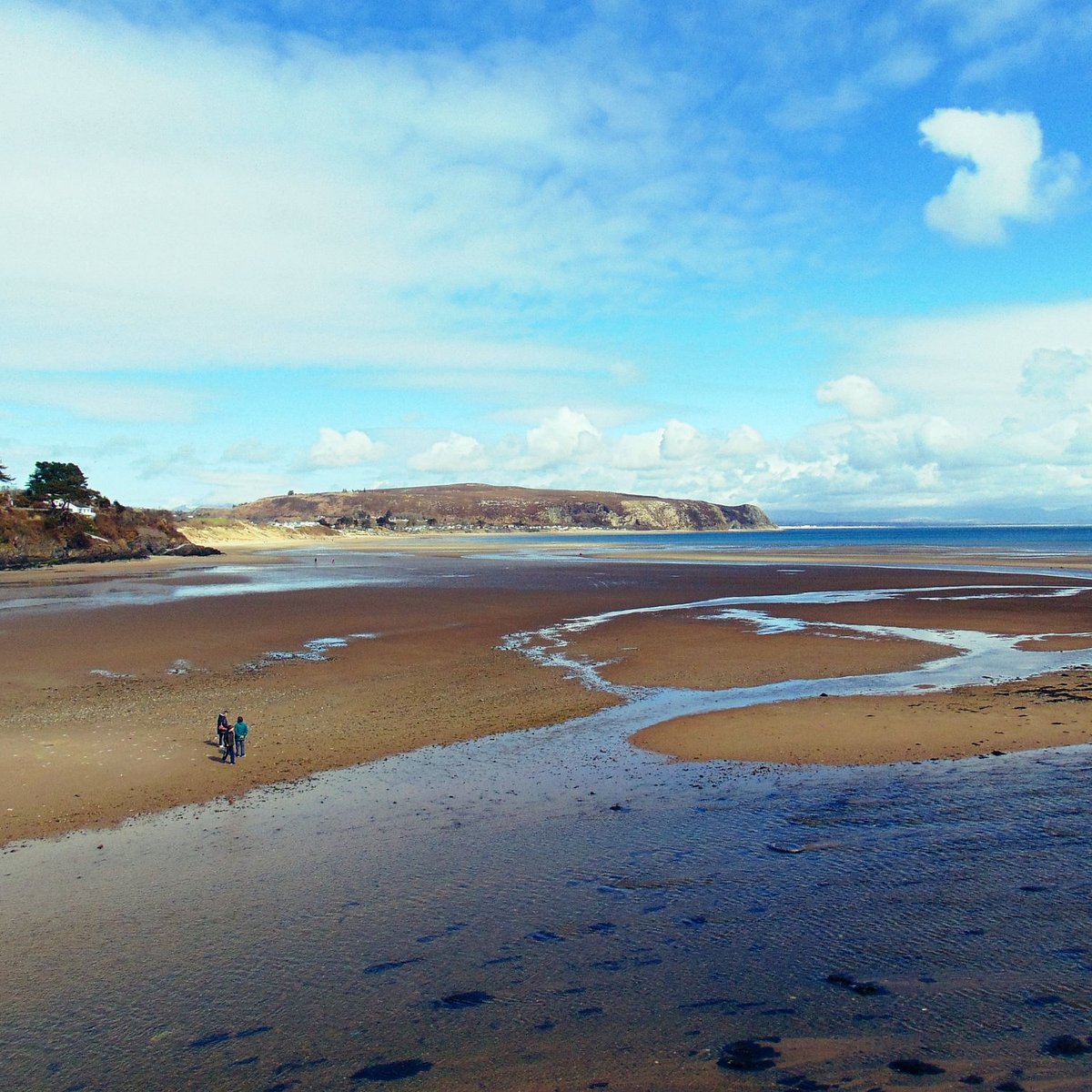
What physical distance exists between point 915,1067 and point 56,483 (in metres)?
94.7

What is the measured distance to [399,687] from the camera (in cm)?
2039

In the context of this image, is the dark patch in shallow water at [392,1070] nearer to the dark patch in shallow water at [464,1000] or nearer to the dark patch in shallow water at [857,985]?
the dark patch in shallow water at [464,1000]

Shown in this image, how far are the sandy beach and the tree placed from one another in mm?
49602

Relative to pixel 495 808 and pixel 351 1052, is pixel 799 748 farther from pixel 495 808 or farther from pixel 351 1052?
pixel 351 1052

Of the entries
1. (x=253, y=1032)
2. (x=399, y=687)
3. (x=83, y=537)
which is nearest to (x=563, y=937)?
(x=253, y=1032)

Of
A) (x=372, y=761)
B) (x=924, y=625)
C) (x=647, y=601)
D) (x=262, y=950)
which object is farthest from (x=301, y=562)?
(x=262, y=950)

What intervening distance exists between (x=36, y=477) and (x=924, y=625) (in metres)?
86.8

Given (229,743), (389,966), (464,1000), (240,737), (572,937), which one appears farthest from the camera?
(240,737)

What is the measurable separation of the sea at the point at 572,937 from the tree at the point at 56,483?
85006mm

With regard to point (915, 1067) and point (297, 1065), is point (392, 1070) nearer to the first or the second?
point (297, 1065)

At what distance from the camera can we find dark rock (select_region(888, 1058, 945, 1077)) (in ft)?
18.6

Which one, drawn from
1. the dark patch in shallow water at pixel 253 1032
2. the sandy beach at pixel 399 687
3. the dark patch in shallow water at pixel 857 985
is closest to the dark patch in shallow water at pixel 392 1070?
the dark patch in shallow water at pixel 253 1032

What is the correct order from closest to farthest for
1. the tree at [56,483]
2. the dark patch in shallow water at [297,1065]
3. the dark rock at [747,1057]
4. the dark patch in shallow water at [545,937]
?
the dark rock at [747,1057] < the dark patch in shallow water at [297,1065] < the dark patch in shallow water at [545,937] < the tree at [56,483]

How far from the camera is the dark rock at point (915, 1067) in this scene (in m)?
5.67
